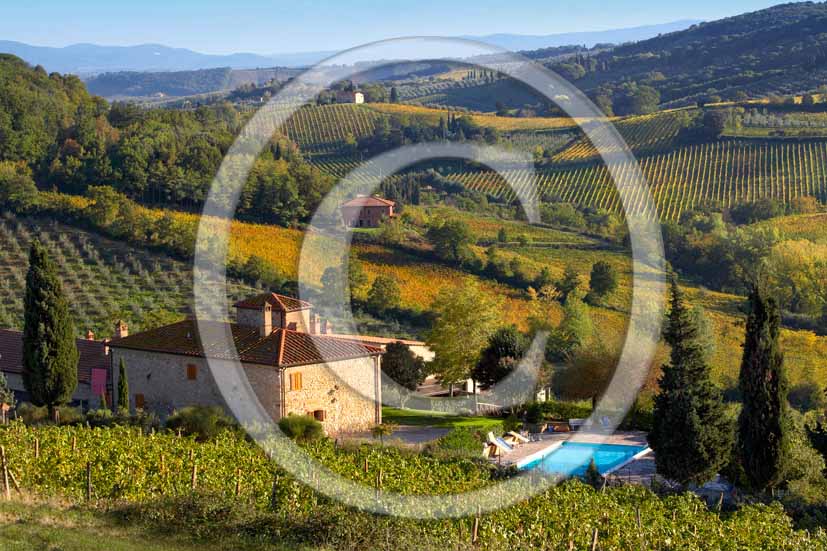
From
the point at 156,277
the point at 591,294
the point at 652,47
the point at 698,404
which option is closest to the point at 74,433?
the point at 698,404

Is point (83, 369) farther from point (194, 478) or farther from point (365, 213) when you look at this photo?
point (365, 213)

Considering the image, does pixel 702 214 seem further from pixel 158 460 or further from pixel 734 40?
pixel 734 40

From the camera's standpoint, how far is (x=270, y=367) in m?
20.5

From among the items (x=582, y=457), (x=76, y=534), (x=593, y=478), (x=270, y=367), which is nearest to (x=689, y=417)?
(x=593, y=478)

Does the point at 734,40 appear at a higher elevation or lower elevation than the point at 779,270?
higher

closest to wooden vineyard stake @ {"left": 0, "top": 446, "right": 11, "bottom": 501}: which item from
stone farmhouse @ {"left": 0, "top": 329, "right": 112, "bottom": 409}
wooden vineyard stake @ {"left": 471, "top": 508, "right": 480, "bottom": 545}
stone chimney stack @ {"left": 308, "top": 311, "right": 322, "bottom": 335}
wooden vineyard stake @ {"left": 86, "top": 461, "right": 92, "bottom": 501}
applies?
wooden vineyard stake @ {"left": 86, "top": 461, "right": 92, "bottom": 501}

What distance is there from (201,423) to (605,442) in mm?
8319

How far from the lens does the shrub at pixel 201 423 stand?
60.1ft

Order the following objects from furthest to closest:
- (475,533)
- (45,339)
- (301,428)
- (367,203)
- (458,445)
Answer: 1. (367,203)
2. (45,339)
3. (301,428)
4. (458,445)
5. (475,533)

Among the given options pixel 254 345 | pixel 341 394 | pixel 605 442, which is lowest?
pixel 605 442

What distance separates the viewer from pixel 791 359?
1136 inches

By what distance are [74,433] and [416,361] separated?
424 inches

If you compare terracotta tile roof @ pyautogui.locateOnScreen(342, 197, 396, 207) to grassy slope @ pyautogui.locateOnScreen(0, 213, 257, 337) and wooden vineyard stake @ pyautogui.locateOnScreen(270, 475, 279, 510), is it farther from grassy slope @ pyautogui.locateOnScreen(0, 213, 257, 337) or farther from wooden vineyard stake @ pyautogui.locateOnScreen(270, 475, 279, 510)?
wooden vineyard stake @ pyautogui.locateOnScreen(270, 475, 279, 510)

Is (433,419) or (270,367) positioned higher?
(270,367)
